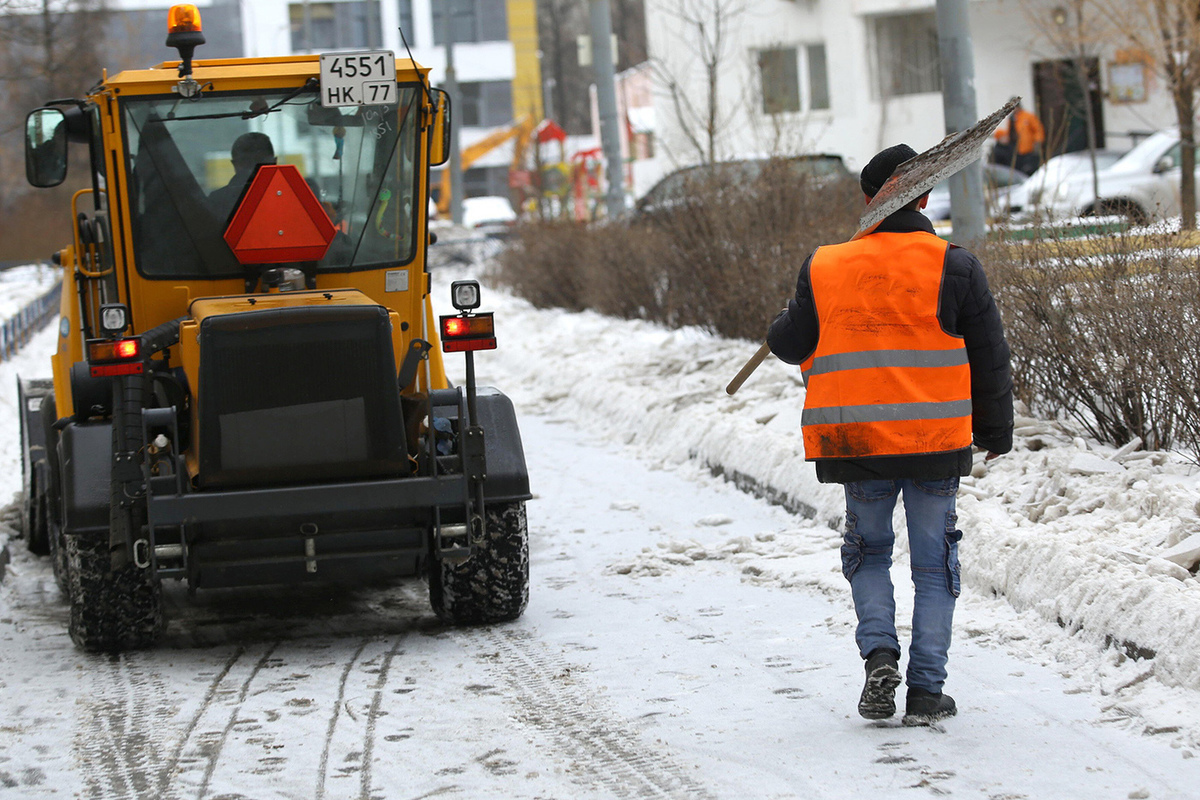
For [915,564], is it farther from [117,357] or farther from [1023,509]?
[117,357]

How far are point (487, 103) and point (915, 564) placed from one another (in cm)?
6461

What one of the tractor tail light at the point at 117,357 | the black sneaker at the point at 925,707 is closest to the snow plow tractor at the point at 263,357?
the tractor tail light at the point at 117,357

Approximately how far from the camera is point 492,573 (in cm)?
666

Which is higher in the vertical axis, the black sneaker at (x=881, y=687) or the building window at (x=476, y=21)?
the building window at (x=476, y=21)

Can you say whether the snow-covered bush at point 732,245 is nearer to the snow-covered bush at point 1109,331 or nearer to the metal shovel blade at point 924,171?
the snow-covered bush at point 1109,331

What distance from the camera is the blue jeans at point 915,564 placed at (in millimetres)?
4891

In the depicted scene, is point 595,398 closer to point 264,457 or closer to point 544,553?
point 544,553

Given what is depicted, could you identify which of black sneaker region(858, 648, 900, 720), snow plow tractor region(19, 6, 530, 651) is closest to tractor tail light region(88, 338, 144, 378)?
snow plow tractor region(19, 6, 530, 651)

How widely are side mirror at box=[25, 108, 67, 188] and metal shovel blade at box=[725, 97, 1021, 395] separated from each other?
3.91 meters

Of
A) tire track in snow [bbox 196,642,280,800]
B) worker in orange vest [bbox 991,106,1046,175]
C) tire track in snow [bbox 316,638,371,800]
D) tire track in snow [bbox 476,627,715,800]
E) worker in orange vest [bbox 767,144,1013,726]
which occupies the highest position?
worker in orange vest [bbox 991,106,1046,175]

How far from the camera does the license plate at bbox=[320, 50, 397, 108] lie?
6.89 metres

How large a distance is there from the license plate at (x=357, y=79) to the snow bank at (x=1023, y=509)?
274 cm

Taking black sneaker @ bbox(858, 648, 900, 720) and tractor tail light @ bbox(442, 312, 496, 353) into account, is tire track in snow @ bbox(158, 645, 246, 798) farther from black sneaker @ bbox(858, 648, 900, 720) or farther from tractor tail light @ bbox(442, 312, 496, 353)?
black sneaker @ bbox(858, 648, 900, 720)

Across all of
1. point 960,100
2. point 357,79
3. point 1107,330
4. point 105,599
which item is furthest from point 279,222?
point 960,100
